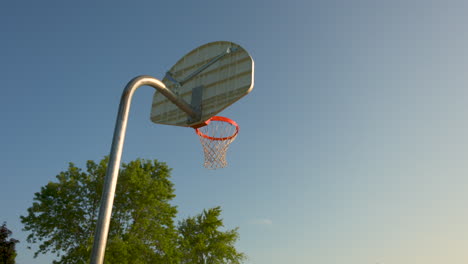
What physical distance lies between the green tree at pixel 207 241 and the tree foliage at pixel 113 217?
504cm

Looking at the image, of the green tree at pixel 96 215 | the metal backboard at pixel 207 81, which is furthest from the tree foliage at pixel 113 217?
the metal backboard at pixel 207 81

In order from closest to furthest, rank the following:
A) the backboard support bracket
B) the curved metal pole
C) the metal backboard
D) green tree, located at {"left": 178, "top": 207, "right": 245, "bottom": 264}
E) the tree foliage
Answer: the curved metal pole
the metal backboard
the backboard support bracket
the tree foliage
green tree, located at {"left": 178, "top": 207, "right": 245, "bottom": 264}

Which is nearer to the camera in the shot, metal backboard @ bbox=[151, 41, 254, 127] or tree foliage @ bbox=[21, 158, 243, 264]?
metal backboard @ bbox=[151, 41, 254, 127]

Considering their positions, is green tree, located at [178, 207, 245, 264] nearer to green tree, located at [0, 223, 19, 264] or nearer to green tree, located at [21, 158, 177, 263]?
green tree, located at [21, 158, 177, 263]

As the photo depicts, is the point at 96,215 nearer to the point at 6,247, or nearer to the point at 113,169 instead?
the point at 6,247

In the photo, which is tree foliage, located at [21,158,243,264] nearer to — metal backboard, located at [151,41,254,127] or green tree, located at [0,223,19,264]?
green tree, located at [0,223,19,264]

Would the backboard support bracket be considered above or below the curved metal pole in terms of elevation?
above

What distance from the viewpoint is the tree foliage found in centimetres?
2780

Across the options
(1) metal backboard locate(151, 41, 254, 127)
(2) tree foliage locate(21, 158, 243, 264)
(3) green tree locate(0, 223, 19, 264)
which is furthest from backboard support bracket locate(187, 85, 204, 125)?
(3) green tree locate(0, 223, 19, 264)

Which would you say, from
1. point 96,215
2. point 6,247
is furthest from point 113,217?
point 6,247

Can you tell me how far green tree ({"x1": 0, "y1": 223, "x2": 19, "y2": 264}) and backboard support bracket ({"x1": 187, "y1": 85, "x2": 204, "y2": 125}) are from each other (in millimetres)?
27550

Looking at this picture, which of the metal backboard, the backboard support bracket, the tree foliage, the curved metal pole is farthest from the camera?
the tree foliage

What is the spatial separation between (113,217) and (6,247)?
990cm

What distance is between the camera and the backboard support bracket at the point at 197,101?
11430mm
